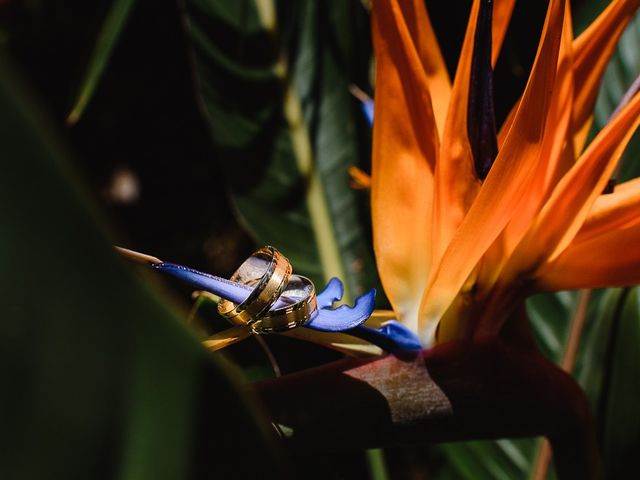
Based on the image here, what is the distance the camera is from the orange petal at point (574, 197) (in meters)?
0.57

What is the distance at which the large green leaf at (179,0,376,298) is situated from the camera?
3.74 feet

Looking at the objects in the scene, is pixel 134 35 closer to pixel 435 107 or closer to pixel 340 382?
pixel 435 107

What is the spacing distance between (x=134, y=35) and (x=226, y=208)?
1.22ft

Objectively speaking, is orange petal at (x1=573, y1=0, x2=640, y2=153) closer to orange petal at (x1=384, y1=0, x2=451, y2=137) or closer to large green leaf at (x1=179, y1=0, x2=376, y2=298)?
orange petal at (x1=384, y1=0, x2=451, y2=137)

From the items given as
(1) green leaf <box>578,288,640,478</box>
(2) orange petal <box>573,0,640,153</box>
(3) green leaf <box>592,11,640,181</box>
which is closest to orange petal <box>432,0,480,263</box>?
(2) orange petal <box>573,0,640,153</box>

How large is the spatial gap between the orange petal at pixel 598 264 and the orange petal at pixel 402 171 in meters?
0.09

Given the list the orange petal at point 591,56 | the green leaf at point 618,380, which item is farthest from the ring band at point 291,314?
the green leaf at point 618,380

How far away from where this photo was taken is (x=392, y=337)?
57cm

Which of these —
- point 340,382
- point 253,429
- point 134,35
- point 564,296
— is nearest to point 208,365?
point 253,429

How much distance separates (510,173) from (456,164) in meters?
0.05

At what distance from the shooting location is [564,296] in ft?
3.46

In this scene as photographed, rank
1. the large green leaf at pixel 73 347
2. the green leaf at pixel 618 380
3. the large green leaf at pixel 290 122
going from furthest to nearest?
1. the large green leaf at pixel 290 122
2. the green leaf at pixel 618 380
3. the large green leaf at pixel 73 347

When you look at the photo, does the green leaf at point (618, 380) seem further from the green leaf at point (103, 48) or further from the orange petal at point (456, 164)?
the green leaf at point (103, 48)

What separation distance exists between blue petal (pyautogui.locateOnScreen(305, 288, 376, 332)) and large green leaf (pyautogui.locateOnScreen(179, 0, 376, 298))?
580 millimetres
